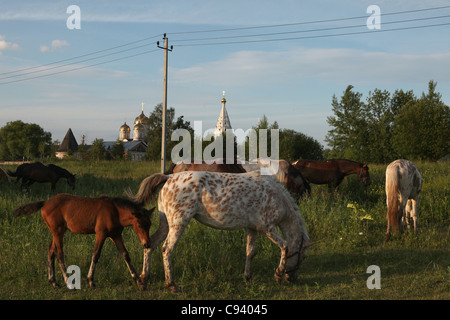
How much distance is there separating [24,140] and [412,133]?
75916mm

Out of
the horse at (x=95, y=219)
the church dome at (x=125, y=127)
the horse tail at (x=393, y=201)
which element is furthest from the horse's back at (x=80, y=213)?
the church dome at (x=125, y=127)

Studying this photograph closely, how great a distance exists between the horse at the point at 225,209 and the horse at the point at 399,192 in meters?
3.65

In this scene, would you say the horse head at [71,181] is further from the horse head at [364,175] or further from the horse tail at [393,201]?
the horse tail at [393,201]

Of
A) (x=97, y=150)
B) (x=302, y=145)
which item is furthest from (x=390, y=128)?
(x=97, y=150)

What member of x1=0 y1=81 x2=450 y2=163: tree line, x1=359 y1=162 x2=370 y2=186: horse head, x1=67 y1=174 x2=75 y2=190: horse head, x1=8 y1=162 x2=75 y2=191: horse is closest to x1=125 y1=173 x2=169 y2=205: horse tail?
x1=359 y1=162 x2=370 y2=186: horse head

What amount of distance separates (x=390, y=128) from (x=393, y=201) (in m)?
53.6

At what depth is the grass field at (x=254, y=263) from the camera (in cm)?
587

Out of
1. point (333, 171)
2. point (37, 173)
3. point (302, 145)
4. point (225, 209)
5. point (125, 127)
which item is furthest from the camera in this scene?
point (125, 127)

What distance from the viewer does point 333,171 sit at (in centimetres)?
1503

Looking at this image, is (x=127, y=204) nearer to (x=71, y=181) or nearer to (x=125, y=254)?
(x=125, y=254)

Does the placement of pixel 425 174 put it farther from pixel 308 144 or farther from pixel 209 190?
pixel 308 144

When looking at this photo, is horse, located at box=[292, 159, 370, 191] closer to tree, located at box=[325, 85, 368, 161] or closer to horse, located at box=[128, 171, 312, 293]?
horse, located at box=[128, 171, 312, 293]

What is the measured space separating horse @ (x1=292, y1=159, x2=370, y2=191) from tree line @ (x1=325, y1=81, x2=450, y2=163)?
1080 inches
